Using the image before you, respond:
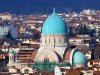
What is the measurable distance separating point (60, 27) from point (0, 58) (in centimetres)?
1011

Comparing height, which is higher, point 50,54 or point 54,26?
point 54,26

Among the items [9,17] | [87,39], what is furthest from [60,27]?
[9,17]

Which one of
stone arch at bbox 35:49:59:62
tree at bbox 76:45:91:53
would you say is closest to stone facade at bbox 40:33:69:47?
stone arch at bbox 35:49:59:62

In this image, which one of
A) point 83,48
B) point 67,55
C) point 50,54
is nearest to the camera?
point 50,54

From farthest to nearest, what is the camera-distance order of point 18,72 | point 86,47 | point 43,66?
point 86,47
point 43,66
point 18,72

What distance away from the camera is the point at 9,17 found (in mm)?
177500

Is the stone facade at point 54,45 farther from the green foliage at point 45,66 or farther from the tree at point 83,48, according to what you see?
the tree at point 83,48

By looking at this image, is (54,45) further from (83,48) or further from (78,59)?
(83,48)

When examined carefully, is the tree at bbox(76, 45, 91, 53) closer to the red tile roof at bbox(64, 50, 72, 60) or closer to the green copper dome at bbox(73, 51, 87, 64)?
the red tile roof at bbox(64, 50, 72, 60)

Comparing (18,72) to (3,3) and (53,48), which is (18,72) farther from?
(3,3)

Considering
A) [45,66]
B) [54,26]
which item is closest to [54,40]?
[54,26]

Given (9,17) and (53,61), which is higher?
(9,17)

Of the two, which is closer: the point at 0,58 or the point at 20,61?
the point at 20,61

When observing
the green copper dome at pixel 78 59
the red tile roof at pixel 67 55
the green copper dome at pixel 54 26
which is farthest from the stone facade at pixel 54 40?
the green copper dome at pixel 78 59
